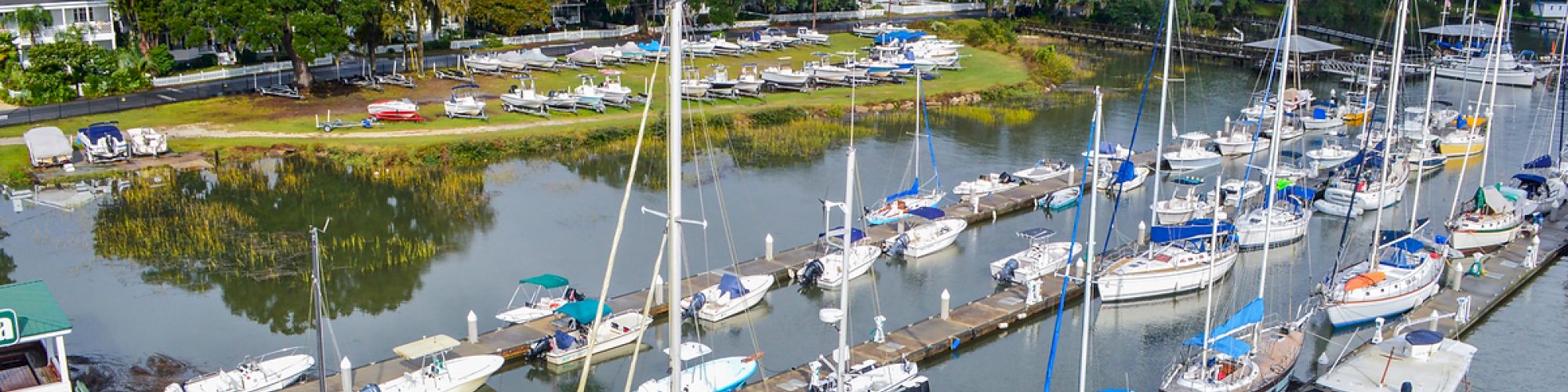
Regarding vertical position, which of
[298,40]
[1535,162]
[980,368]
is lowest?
[980,368]

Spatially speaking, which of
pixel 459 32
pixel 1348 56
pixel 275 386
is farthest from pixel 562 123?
pixel 1348 56

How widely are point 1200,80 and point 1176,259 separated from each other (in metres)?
56.4

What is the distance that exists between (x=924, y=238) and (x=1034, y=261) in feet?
17.8

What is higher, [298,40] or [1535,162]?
[298,40]

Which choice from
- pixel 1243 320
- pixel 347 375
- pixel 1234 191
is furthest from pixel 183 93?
pixel 1243 320

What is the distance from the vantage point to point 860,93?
89.9 m

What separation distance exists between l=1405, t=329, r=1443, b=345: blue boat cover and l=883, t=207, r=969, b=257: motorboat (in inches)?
747

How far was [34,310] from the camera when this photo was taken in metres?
34.2

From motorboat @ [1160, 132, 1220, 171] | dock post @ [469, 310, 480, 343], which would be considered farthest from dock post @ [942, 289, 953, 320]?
motorboat @ [1160, 132, 1220, 171]

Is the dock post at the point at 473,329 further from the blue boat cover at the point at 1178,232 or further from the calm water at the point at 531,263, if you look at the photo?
the blue boat cover at the point at 1178,232

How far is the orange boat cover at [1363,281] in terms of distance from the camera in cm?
4578

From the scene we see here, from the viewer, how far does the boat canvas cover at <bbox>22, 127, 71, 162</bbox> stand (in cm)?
6231

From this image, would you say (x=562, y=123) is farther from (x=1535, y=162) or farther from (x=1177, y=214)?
(x=1535, y=162)

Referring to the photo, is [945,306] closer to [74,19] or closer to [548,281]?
[548,281]
